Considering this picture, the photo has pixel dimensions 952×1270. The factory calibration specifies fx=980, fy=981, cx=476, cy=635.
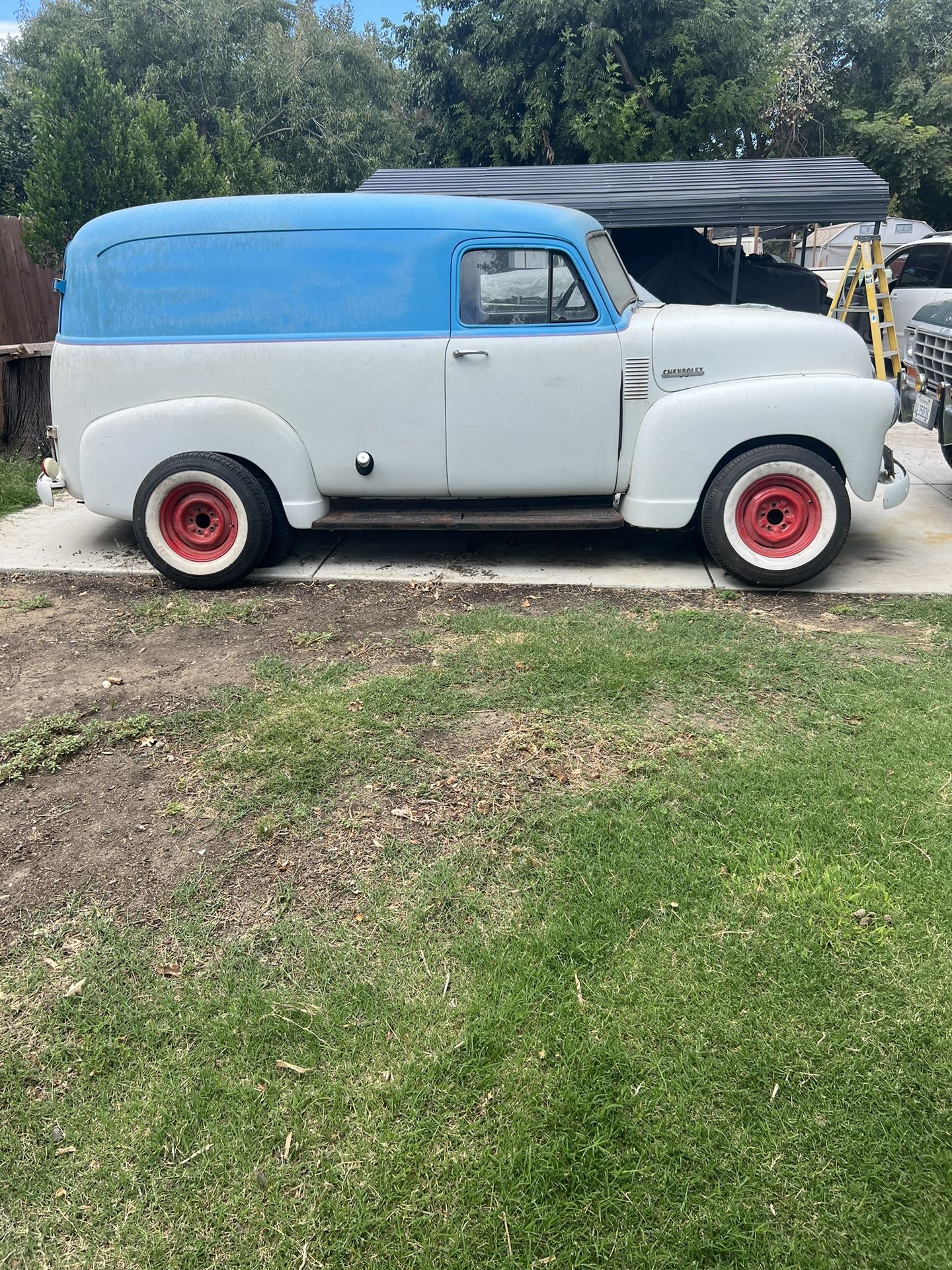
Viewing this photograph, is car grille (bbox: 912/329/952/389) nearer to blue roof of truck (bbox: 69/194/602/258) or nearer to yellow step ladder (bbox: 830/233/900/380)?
blue roof of truck (bbox: 69/194/602/258)

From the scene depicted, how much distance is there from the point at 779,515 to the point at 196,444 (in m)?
3.48

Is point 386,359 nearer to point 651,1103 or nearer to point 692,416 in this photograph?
point 692,416

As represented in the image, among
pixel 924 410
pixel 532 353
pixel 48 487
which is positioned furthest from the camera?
pixel 924 410

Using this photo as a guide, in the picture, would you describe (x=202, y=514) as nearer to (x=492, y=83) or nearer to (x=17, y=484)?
(x=17, y=484)

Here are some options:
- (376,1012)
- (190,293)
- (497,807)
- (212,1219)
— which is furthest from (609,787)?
(190,293)

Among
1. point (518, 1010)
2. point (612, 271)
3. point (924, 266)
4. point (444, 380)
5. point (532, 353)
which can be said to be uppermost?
point (924, 266)

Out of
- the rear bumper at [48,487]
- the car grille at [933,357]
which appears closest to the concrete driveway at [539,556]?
the rear bumper at [48,487]

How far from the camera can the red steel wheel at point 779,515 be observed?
5641mm

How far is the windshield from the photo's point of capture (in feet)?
19.1

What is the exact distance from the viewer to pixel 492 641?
16.1 feet

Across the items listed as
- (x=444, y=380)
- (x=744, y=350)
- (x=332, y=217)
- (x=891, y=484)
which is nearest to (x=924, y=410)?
(x=891, y=484)

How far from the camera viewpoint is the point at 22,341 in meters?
11.8

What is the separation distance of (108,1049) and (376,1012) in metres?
0.69

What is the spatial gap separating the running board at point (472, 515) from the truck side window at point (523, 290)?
1.08 meters
